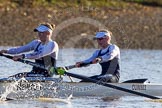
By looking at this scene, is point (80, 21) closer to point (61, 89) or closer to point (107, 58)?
point (107, 58)

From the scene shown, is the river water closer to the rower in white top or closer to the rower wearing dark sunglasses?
the rower wearing dark sunglasses

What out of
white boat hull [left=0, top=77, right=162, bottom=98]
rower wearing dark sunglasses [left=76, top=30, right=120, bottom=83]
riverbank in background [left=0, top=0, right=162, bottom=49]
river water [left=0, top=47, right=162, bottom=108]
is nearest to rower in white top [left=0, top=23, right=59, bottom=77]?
white boat hull [left=0, top=77, right=162, bottom=98]

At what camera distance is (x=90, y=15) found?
46719 mm

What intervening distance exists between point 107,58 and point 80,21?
75.3ft

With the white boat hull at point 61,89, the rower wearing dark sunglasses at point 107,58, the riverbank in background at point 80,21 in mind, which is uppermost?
the riverbank in background at point 80,21

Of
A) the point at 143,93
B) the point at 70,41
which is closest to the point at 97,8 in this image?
the point at 70,41

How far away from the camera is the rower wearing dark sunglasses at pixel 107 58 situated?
2230cm

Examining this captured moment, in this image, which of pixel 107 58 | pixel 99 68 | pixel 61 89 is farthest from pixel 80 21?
pixel 61 89

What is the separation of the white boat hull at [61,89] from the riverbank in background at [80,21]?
60.3ft

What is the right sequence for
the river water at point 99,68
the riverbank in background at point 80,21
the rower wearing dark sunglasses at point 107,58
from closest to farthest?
the river water at point 99,68 < the rower wearing dark sunglasses at point 107,58 < the riverbank in background at point 80,21

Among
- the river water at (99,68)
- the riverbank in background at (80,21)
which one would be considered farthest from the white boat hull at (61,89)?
the riverbank in background at (80,21)

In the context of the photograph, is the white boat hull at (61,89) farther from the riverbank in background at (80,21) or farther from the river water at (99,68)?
the riverbank in background at (80,21)

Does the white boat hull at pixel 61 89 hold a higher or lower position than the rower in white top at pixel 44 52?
lower

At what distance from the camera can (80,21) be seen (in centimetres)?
4516
